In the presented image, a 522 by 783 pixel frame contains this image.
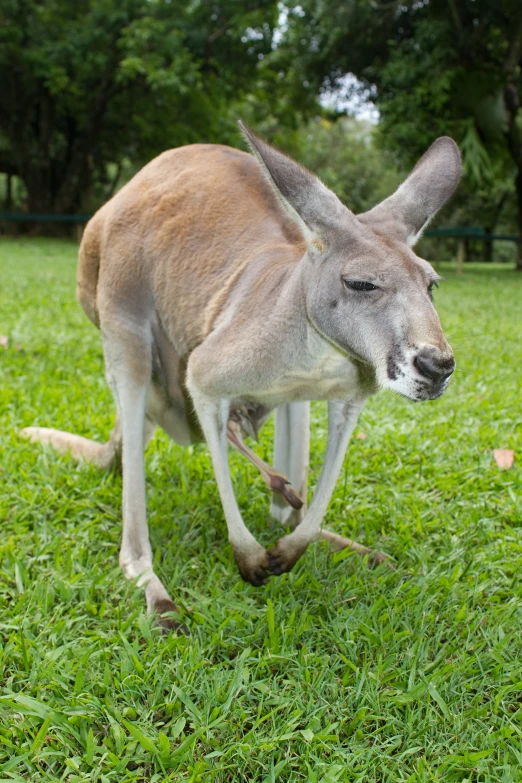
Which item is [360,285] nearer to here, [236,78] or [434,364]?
[434,364]

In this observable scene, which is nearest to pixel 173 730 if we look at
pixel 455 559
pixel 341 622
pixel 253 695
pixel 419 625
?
pixel 253 695

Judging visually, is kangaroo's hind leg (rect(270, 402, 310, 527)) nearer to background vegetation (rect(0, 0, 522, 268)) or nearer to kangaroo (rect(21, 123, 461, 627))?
kangaroo (rect(21, 123, 461, 627))

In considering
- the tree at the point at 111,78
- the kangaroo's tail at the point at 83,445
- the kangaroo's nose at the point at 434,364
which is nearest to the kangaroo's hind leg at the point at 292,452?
the kangaroo's tail at the point at 83,445

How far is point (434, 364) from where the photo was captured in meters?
1.55

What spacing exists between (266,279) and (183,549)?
0.89m

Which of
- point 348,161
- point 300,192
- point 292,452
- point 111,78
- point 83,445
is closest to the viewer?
point 300,192

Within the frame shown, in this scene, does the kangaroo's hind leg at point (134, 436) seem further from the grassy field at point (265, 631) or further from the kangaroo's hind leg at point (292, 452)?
the kangaroo's hind leg at point (292, 452)

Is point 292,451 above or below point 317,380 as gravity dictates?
below

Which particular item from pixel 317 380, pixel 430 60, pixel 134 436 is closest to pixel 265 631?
pixel 317 380

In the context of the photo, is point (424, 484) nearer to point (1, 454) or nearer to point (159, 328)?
point (159, 328)

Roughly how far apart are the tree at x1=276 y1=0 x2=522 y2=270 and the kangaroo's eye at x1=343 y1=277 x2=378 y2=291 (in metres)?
11.5

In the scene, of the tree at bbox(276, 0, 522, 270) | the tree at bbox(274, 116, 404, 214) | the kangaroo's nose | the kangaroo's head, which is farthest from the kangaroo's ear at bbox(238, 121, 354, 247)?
the tree at bbox(274, 116, 404, 214)

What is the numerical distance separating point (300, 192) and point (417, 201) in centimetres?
36

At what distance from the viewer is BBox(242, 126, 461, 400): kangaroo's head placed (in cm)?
160
